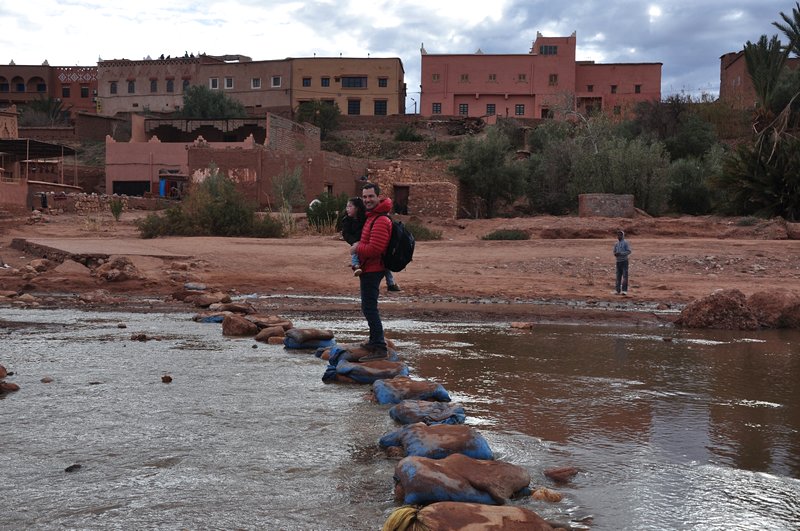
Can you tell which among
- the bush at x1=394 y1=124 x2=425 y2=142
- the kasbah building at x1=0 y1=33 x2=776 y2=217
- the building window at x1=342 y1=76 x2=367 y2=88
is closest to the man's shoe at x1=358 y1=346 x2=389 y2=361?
the kasbah building at x1=0 y1=33 x2=776 y2=217

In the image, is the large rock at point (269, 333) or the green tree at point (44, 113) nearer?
the large rock at point (269, 333)

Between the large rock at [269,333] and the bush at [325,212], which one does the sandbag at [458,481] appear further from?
the bush at [325,212]

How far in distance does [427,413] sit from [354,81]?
6853 cm

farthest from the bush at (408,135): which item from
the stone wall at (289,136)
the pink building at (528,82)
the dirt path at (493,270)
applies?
the dirt path at (493,270)

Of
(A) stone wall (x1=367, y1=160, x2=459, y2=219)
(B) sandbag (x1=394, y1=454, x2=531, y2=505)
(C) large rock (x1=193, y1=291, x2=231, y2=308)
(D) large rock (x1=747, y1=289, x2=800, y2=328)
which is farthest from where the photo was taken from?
(A) stone wall (x1=367, y1=160, x2=459, y2=219)

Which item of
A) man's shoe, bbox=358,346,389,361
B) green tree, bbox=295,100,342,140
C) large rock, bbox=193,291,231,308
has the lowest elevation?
large rock, bbox=193,291,231,308

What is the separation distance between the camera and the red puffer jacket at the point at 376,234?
733cm

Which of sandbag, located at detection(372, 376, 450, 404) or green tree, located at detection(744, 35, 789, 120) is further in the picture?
green tree, located at detection(744, 35, 789, 120)

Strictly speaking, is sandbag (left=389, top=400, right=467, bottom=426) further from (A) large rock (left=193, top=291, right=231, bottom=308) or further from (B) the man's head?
(A) large rock (left=193, top=291, right=231, bottom=308)

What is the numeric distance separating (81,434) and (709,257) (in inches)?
705

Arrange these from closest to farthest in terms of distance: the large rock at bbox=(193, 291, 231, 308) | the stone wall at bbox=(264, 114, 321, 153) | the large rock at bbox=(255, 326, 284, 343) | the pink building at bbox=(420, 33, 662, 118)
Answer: the large rock at bbox=(255, 326, 284, 343), the large rock at bbox=(193, 291, 231, 308), the stone wall at bbox=(264, 114, 321, 153), the pink building at bbox=(420, 33, 662, 118)

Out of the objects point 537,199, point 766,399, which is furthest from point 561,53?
point 766,399

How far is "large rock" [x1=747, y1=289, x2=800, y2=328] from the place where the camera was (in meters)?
12.4

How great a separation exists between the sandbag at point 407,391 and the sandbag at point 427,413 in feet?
1.28
